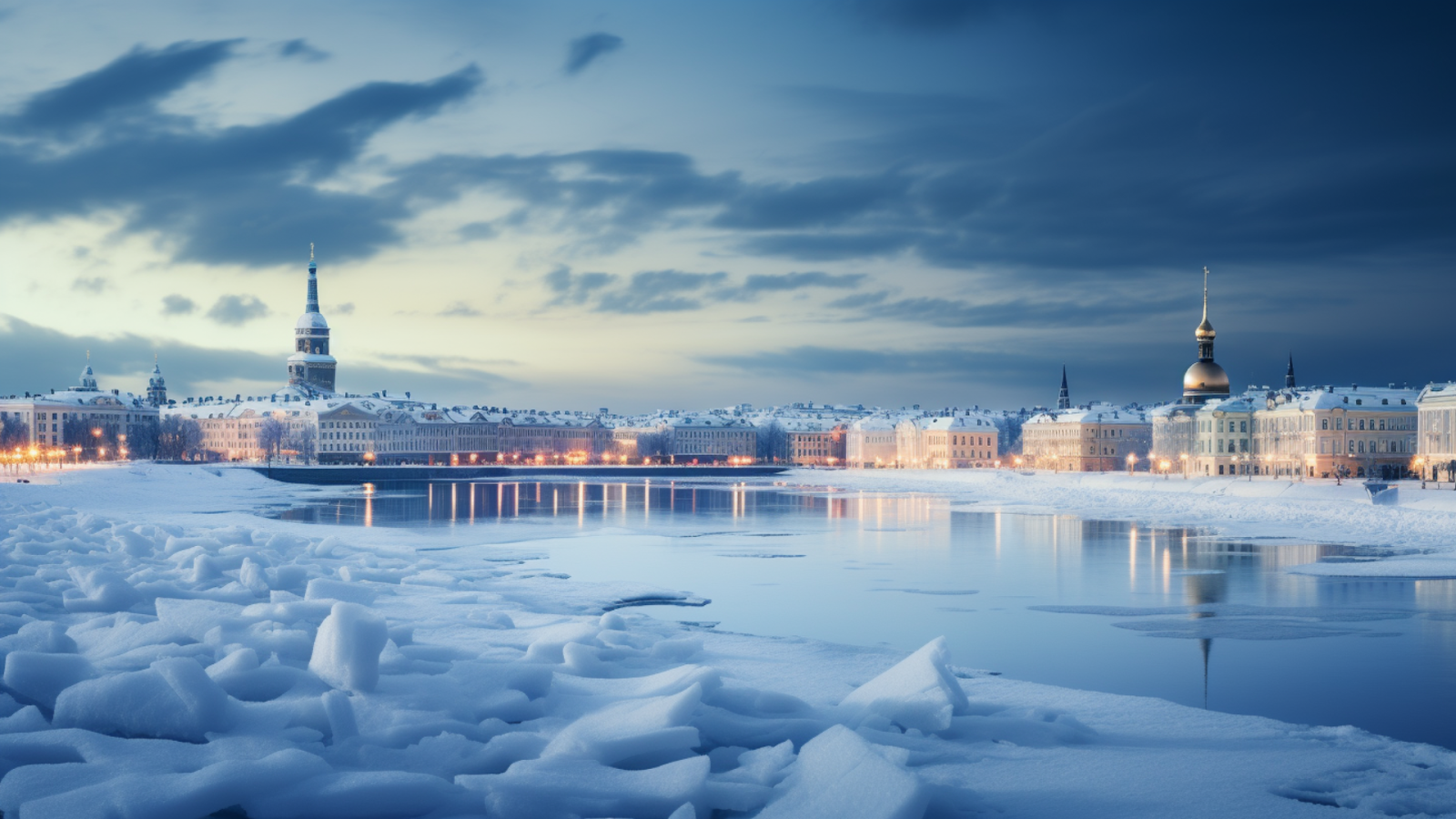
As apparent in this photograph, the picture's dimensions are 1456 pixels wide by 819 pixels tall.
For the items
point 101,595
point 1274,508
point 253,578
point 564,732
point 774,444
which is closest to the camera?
A: point 564,732

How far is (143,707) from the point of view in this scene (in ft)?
25.9

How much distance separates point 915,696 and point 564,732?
2768mm

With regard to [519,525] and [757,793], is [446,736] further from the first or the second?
[519,525]

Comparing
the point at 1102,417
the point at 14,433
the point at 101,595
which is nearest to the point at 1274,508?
the point at 101,595

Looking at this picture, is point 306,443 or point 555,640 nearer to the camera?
point 555,640

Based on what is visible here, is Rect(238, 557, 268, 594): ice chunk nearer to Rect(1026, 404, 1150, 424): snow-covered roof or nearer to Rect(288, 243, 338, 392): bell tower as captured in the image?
Rect(1026, 404, 1150, 424): snow-covered roof

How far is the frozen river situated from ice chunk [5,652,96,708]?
27.7ft

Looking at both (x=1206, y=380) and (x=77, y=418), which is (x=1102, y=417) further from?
(x=77, y=418)

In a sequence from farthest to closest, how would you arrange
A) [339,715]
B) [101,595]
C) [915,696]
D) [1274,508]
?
1. [1274,508]
2. [101,595]
3. [915,696]
4. [339,715]

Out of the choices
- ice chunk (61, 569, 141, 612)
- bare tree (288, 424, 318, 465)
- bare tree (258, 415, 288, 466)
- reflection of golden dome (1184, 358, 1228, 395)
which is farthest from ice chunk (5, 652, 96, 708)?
bare tree (288, 424, 318, 465)

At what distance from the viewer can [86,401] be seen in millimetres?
155750

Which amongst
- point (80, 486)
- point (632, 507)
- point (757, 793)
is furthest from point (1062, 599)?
point (80, 486)

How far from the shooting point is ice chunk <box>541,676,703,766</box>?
8.03 metres

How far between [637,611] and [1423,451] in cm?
8357
